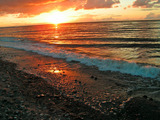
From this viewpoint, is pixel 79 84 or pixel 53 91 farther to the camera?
pixel 79 84

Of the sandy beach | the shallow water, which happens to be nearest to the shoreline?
the sandy beach

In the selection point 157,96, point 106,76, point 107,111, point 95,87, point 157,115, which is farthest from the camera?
point 106,76

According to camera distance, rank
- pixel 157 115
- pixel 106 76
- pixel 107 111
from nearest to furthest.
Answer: pixel 157 115 → pixel 107 111 → pixel 106 76

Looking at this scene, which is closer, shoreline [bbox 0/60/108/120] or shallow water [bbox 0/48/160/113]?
shoreline [bbox 0/60/108/120]

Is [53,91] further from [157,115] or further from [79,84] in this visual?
[157,115]

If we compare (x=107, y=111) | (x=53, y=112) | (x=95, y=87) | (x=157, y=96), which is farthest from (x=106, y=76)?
(x=53, y=112)

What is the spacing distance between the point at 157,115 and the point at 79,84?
13.3 feet

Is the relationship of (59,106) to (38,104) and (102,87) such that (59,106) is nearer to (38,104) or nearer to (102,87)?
(38,104)

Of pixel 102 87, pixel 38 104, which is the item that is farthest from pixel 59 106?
pixel 102 87

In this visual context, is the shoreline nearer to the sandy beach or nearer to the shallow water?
the sandy beach

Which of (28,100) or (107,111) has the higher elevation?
(28,100)

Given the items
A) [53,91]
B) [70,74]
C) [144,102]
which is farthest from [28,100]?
[144,102]

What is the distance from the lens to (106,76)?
8.70 metres

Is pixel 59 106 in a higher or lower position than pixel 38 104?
lower
